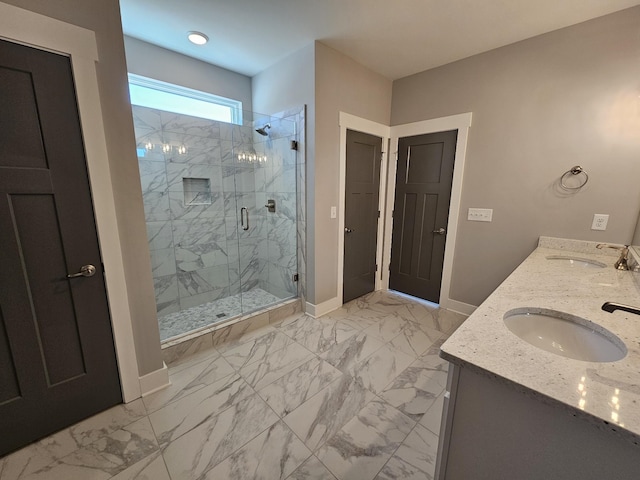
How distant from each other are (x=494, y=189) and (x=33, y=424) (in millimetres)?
3771

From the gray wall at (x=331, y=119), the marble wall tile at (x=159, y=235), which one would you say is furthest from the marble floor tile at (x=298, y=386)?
the marble wall tile at (x=159, y=235)

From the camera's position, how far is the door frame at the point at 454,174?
8.80 ft

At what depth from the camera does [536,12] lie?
6.28 ft

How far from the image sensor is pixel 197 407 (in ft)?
5.48

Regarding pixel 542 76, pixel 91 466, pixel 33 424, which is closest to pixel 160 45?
pixel 33 424

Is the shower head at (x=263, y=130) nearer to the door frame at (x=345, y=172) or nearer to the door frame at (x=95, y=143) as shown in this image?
the door frame at (x=345, y=172)

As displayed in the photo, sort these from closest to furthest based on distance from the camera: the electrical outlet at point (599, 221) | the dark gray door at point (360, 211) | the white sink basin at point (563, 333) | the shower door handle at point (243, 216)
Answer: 1. the white sink basin at point (563, 333)
2. the electrical outlet at point (599, 221)
3. the dark gray door at point (360, 211)
4. the shower door handle at point (243, 216)

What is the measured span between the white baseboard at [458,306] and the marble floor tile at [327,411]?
5.46 ft

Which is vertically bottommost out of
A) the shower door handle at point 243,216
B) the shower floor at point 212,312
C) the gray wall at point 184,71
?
the shower floor at point 212,312

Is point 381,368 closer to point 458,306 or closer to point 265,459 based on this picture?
point 265,459

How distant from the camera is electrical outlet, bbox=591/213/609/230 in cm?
206

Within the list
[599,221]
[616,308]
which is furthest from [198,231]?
[599,221]

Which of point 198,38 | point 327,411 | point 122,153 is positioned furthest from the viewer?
point 198,38

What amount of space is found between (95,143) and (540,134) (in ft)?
10.8
